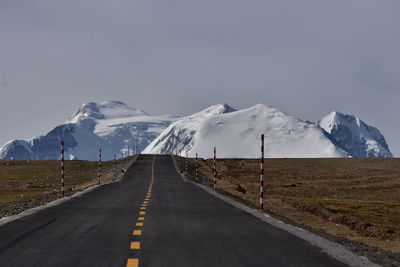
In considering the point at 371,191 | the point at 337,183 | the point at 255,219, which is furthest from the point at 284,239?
the point at 337,183

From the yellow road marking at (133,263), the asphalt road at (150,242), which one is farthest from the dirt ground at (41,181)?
the yellow road marking at (133,263)

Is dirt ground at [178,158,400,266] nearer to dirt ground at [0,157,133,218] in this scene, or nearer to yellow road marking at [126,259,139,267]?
yellow road marking at [126,259,139,267]

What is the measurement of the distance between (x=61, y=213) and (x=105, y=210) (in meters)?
1.49

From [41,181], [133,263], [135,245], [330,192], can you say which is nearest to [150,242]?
[135,245]

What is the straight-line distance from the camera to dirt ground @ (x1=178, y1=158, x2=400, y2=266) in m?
26.2

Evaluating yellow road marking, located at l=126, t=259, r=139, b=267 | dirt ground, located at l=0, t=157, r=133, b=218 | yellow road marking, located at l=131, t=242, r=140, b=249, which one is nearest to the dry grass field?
yellow road marking, located at l=131, t=242, r=140, b=249

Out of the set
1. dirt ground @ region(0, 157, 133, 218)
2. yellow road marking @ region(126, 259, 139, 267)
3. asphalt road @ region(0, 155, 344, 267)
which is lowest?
dirt ground @ region(0, 157, 133, 218)

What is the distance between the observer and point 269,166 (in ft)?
334

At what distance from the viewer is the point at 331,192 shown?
60.3m

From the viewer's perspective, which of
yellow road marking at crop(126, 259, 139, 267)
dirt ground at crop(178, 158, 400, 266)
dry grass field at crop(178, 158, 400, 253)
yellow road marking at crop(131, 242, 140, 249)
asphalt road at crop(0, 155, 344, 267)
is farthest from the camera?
dry grass field at crop(178, 158, 400, 253)

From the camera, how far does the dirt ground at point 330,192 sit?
26.2 metres

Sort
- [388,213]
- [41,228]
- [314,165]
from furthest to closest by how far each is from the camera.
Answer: [314,165] < [388,213] < [41,228]

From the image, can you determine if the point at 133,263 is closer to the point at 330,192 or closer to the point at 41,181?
the point at 330,192

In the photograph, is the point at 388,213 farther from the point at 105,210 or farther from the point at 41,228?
the point at 41,228
